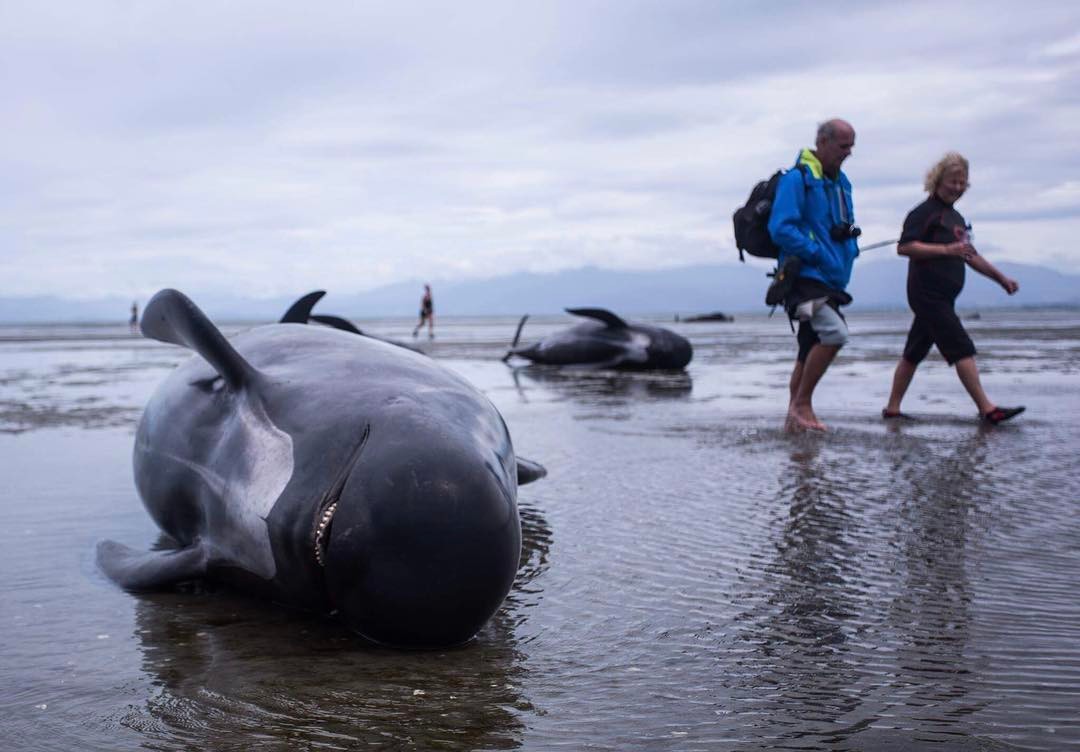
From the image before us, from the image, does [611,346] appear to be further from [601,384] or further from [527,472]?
[527,472]

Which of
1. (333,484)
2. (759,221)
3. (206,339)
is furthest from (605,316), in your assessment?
(333,484)

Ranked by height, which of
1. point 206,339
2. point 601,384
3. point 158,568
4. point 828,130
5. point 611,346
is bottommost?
point 601,384

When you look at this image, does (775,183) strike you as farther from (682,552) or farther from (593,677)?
(593,677)

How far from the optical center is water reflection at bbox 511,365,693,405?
1252 centimetres

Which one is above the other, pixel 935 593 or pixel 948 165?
pixel 948 165

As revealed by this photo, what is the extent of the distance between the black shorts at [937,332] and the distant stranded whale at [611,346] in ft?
22.2

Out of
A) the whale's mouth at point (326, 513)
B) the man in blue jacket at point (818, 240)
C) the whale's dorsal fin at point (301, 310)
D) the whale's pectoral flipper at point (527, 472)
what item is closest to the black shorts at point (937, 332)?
the man in blue jacket at point (818, 240)

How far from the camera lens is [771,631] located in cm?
355

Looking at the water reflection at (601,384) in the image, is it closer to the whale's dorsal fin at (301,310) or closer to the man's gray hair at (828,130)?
the man's gray hair at (828,130)

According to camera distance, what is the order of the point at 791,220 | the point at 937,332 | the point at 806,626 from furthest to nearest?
the point at 937,332
the point at 791,220
the point at 806,626

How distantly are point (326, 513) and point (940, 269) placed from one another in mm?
7690

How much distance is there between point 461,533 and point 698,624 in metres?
0.92

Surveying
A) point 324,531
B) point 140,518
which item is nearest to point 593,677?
point 324,531

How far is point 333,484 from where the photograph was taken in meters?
3.54
